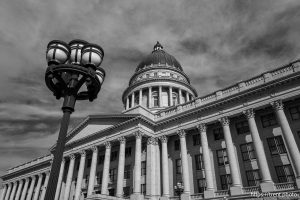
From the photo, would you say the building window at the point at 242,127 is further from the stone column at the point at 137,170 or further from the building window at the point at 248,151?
the stone column at the point at 137,170

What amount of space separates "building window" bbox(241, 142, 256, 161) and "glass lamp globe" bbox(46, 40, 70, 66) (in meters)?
28.0

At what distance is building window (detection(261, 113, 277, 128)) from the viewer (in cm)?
2973

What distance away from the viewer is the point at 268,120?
3027cm

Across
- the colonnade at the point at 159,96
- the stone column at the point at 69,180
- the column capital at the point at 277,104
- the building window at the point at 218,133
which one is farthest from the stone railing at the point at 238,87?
the stone column at the point at 69,180

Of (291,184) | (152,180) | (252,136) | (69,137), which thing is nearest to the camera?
(291,184)

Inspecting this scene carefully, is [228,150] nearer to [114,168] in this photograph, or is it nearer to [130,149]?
[130,149]

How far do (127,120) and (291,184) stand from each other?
23283 millimetres

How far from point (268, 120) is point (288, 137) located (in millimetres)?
4940

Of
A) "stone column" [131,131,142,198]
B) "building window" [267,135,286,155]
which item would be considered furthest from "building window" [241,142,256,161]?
"stone column" [131,131,142,198]

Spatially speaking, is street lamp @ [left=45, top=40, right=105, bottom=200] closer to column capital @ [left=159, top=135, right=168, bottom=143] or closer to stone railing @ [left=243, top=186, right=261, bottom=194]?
stone railing @ [left=243, top=186, right=261, bottom=194]

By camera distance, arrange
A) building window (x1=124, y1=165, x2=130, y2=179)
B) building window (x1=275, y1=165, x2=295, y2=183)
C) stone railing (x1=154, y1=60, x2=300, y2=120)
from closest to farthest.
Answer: building window (x1=275, y1=165, x2=295, y2=183) → stone railing (x1=154, y1=60, x2=300, y2=120) → building window (x1=124, y1=165, x2=130, y2=179)

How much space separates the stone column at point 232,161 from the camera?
2683 centimetres

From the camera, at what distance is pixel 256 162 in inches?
1134

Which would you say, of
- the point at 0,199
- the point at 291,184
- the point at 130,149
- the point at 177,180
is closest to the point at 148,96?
the point at 130,149
